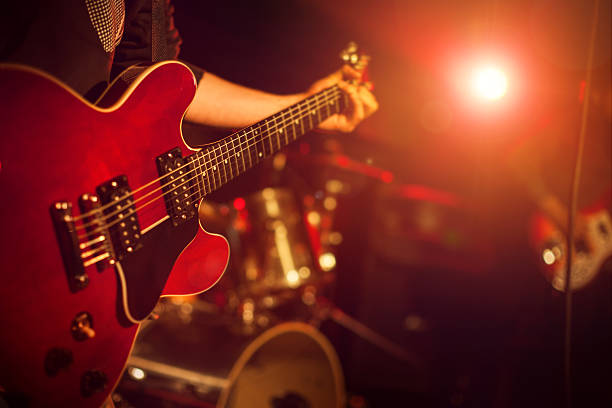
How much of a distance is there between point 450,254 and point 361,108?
239 centimetres

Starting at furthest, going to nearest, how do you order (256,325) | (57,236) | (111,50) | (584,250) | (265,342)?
(584,250)
(256,325)
(265,342)
(111,50)
(57,236)

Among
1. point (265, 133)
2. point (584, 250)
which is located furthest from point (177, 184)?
point (584, 250)

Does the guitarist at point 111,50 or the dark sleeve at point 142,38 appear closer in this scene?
the guitarist at point 111,50

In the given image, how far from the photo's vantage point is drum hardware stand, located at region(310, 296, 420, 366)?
296 centimetres

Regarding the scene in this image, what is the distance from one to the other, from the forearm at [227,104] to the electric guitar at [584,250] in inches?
98.7

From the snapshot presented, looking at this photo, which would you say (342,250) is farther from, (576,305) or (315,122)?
(315,122)

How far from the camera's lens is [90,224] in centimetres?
95

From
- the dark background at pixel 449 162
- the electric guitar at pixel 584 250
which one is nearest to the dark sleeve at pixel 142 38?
the dark background at pixel 449 162

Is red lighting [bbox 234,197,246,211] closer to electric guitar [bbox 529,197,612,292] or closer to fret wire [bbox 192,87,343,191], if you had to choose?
fret wire [bbox 192,87,343,191]

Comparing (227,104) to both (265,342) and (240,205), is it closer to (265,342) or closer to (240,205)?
(240,205)

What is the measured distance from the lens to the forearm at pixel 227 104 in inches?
58.3

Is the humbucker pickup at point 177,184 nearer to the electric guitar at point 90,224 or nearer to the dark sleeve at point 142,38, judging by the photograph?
the electric guitar at point 90,224

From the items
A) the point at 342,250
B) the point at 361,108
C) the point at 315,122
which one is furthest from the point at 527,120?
the point at 315,122

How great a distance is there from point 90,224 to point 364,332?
2.62m
